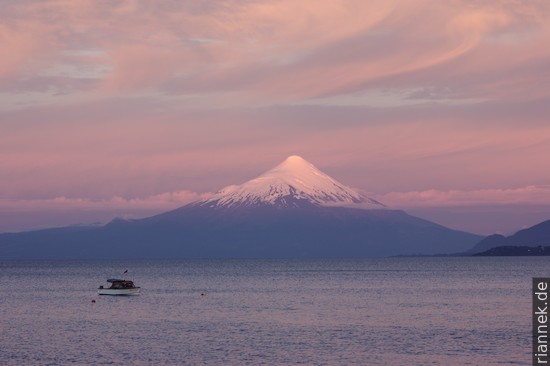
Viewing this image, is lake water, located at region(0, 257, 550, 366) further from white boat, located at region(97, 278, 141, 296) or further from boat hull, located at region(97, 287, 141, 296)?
white boat, located at region(97, 278, 141, 296)

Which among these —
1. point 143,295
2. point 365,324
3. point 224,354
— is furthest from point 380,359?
point 143,295

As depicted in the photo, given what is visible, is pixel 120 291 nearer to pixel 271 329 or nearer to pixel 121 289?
pixel 121 289

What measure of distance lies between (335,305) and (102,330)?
3235 centimetres

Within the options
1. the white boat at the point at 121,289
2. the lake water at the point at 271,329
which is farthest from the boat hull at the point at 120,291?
the lake water at the point at 271,329

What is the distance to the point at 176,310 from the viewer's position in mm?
98188

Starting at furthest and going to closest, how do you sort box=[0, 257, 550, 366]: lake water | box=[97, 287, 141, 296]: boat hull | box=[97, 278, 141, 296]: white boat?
box=[97, 278, 141, 296]: white boat
box=[97, 287, 141, 296]: boat hull
box=[0, 257, 550, 366]: lake water

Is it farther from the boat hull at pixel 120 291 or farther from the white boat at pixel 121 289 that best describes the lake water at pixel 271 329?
the white boat at pixel 121 289

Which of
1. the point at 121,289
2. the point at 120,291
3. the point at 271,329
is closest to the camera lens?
the point at 271,329

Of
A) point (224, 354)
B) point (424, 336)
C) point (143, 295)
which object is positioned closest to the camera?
point (224, 354)

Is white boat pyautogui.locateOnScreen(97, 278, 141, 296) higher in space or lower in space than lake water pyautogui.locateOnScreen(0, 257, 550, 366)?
higher

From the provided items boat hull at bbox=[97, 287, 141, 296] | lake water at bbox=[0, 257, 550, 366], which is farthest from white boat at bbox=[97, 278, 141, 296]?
lake water at bbox=[0, 257, 550, 366]

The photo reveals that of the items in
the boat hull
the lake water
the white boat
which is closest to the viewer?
the lake water

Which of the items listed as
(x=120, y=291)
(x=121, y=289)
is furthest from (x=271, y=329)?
(x=121, y=289)

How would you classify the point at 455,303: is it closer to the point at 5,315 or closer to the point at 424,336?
the point at 424,336
